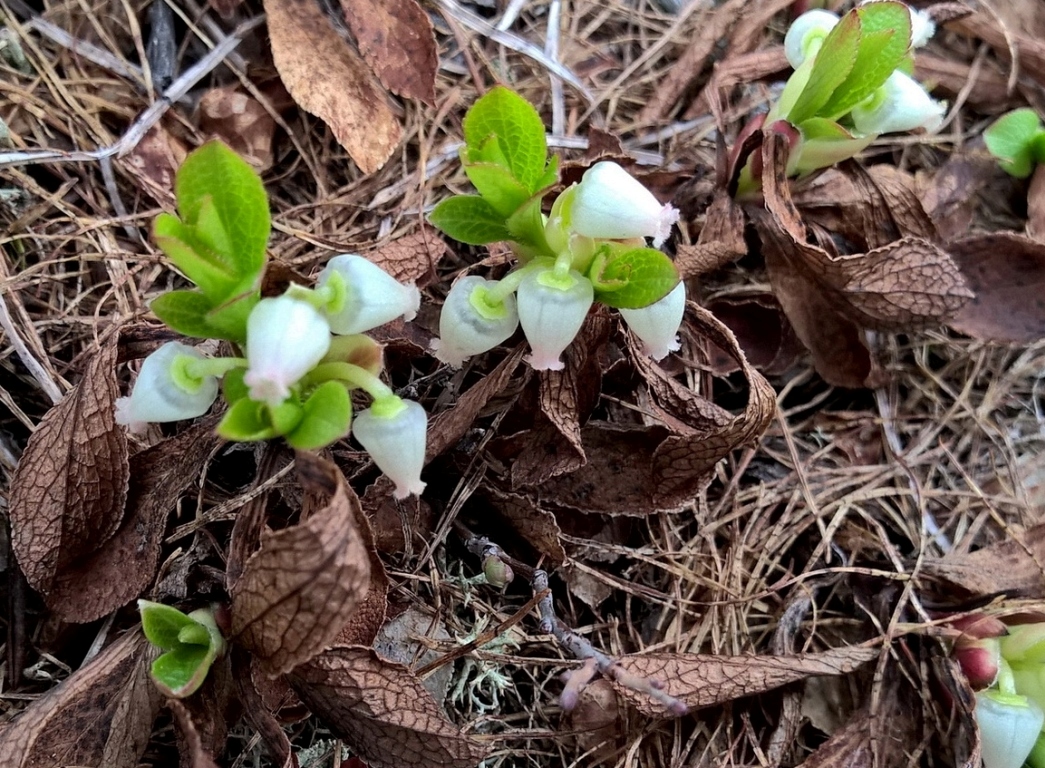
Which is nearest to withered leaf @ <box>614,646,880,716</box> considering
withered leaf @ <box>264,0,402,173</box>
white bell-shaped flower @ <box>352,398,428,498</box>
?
white bell-shaped flower @ <box>352,398,428,498</box>

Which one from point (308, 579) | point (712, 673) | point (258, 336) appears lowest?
point (712, 673)

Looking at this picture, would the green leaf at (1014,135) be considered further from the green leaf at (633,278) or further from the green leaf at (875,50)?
Result: the green leaf at (633,278)

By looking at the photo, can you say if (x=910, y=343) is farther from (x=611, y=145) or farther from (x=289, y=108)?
(x=289, y=108)

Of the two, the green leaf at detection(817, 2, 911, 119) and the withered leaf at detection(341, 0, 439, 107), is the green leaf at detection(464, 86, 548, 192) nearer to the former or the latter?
the withered leaf at detection(341, 0, 439, 107)

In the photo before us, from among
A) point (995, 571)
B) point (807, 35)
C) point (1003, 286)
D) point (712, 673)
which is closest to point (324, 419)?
point (712, 673)

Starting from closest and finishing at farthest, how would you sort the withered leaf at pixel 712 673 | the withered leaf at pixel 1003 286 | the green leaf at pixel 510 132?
the green leaf at pixel 510 132 < the withered leaf at pixel 712 673 < the withered leaf at pixel 1003 286

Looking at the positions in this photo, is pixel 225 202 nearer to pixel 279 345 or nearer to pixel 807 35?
pixel 279 345

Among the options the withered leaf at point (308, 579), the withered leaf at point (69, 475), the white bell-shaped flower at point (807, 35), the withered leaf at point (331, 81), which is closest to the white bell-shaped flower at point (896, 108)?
the white bell-shaped flower at point (807, 35)
